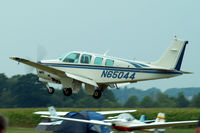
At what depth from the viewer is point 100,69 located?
21.8 meters

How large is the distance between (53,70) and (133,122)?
6501 mm

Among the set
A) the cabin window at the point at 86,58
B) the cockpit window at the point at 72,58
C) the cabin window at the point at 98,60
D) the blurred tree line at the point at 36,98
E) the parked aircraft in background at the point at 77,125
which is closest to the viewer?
the parked aircraft in background at the point at 77,125

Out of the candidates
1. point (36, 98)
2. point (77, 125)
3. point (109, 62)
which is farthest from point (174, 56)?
point (36, 98)

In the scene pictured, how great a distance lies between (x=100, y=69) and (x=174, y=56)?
4122 mm

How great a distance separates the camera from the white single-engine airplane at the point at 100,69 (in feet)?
67.8

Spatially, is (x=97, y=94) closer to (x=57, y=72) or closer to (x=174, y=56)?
(x=57, y=72)

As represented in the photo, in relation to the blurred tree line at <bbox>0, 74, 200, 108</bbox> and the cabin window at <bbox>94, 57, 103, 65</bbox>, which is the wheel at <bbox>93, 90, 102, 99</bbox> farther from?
the blurred tree line at <bbox>0, 74, 200, 108</bbox>

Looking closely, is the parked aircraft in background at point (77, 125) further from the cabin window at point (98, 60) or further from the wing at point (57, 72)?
the cabin window at point (98, 60)

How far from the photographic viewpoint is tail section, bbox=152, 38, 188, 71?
818 inches

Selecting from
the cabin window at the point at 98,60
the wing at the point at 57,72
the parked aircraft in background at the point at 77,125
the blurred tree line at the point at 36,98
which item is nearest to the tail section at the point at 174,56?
the cabin window at the point at 98,60

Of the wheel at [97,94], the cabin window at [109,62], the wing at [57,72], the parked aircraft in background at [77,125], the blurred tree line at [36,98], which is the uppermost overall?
the cabin window at [109,62]

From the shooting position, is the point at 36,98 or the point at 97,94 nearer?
the point at 97,94

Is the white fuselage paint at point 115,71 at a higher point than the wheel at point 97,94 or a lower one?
higher

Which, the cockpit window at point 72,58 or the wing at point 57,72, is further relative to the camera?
the cockpit window at point 72,58
